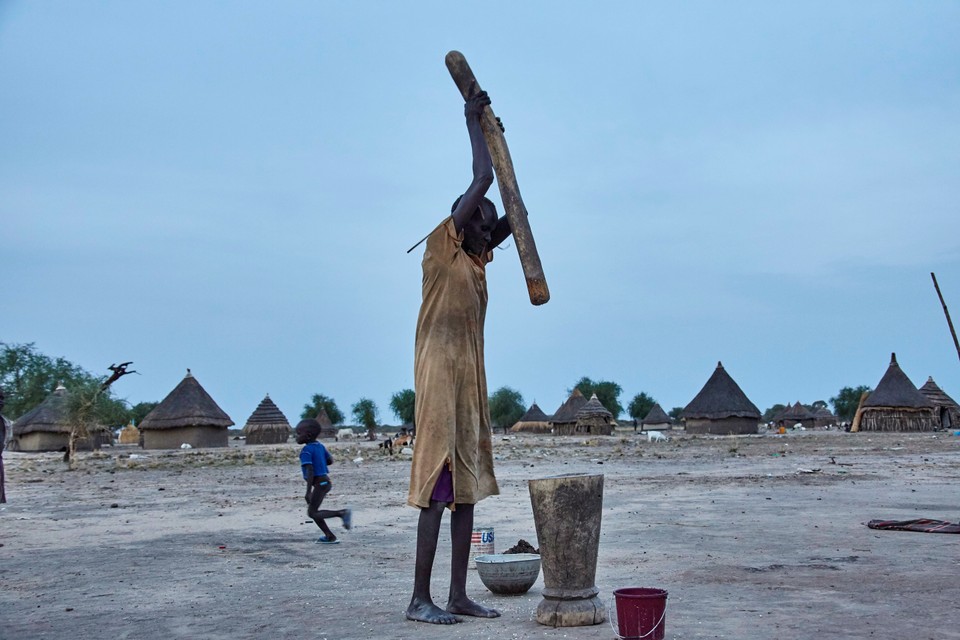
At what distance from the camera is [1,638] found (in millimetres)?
4516

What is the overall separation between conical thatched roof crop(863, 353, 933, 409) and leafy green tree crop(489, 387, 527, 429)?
1956 inches

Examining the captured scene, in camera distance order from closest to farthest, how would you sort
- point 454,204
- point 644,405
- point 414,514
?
point 454,204, point 414,514, point 644,405

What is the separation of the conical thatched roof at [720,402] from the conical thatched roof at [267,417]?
23063mm

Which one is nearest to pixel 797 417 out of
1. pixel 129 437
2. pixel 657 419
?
pixel 657 419

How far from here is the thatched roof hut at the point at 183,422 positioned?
43.2 metres

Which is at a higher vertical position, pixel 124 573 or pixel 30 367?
pixel 30 367

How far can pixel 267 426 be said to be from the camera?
5084 centimetres

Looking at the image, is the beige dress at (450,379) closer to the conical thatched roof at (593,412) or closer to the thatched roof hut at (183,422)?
the thatched roof hut at (183,422)

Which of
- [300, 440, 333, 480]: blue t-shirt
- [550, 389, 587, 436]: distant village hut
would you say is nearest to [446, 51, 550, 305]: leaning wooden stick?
[300, 440, 333, 480]: blue t-shirt

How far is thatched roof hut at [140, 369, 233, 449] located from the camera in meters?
43.2

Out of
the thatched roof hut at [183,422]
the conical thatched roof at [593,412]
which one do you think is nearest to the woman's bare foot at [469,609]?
the thatched roof hut at [183,422]

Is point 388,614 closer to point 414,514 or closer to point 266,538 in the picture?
point 266,538

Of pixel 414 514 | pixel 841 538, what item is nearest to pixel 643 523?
pixel 841 538

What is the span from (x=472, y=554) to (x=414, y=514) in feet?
13.4
